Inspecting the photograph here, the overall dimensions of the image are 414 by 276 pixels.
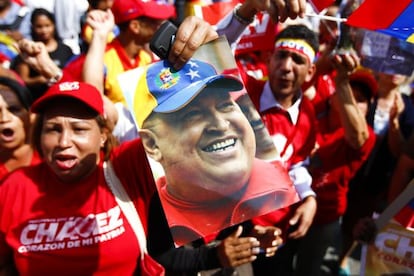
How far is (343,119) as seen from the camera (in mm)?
2666

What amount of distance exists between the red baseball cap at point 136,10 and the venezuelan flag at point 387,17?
187 cm

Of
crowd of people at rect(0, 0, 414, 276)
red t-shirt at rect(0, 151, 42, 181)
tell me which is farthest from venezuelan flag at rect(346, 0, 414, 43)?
red t-shirt at rect(0, 151, 42, 181)

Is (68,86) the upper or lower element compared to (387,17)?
lower

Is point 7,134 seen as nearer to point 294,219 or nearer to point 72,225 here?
point 72,225

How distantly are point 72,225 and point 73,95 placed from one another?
0.44 m

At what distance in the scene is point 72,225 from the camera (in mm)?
1858

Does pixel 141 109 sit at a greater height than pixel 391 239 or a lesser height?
greater

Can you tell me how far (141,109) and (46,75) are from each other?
109 centimetres

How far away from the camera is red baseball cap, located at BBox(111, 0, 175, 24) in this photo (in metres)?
3.38

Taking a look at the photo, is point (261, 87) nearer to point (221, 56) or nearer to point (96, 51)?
point (96, 51)

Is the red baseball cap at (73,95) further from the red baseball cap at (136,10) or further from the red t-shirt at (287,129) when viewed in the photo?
the red baseball cap at (136,10)

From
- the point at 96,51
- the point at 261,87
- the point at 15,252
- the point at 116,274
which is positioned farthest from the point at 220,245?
the point at 96,51

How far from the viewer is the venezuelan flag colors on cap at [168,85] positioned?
65.0 inches

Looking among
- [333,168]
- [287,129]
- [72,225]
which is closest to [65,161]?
[72,225]
